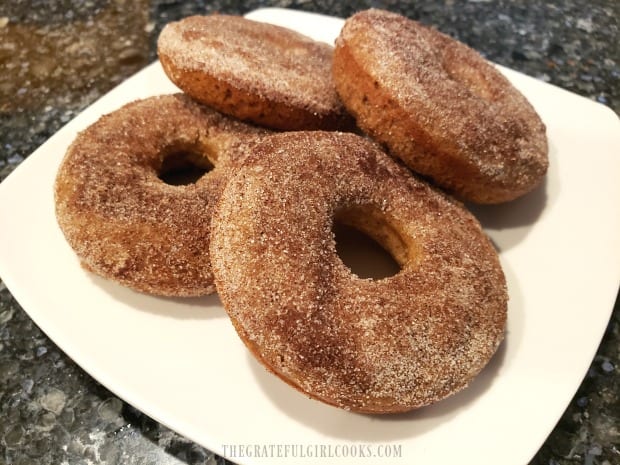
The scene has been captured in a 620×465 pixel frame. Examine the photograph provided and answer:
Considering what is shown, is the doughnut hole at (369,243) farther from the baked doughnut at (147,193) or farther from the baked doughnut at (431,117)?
the baked doughnut at (147,193)

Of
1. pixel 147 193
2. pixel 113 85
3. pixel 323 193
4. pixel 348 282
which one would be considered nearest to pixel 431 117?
pixel 323 193

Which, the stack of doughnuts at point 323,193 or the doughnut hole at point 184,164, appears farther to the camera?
the doughnut hole at point 184,164

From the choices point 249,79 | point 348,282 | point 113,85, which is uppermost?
point 249,79

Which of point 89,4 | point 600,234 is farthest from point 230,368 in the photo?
point 89,4

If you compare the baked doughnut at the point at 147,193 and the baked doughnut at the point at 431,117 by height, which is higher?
the baked doughnut at the point at 431,117

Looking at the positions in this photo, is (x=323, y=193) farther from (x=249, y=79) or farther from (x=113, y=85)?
(x=113, y=85)

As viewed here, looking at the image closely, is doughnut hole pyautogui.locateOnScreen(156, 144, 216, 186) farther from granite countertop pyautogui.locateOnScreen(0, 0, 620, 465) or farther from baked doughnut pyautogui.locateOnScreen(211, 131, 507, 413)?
granite countertop pyautogui.locateOnScreen(0, 0, 620, 465)

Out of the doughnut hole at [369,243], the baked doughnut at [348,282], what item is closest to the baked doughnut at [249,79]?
the baked doughnut at [348,282]
